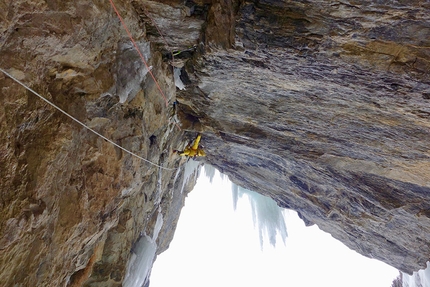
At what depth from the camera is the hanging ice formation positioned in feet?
80.5

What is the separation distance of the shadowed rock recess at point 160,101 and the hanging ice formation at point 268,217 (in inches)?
749

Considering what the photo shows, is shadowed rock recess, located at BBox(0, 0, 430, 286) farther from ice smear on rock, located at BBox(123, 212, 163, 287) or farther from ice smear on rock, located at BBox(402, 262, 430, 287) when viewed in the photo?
ice smear on rock, located at BBox(402, 262, 430, 287)

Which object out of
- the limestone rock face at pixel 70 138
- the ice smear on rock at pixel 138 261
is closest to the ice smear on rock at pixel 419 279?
the ice smear on rock at pixel 138 261

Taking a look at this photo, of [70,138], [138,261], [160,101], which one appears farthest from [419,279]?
[70,138]

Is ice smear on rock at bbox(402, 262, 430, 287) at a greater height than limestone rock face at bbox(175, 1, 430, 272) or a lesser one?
lesser

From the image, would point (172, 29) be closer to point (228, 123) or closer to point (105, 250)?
point (228, 123)

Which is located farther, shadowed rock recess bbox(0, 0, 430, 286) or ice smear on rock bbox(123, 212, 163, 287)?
ice smear on rock bbox(123, 212, 163, 287)

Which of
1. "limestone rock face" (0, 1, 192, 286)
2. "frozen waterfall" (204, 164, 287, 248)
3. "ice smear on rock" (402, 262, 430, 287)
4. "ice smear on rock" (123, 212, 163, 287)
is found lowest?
"frozen waterfall" (204, 164, 287, 248)

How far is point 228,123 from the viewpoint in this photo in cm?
586

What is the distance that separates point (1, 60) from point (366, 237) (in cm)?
1042

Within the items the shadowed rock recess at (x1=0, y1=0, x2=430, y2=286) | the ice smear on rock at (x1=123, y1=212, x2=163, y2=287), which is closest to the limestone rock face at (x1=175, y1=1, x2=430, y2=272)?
the shadowed rock recess at (x1=0, y1=0, x2=430, y2=286)

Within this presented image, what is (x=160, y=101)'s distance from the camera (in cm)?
468

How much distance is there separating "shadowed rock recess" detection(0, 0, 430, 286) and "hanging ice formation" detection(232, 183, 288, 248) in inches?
749

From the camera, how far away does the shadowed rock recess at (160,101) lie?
2.38 metres
